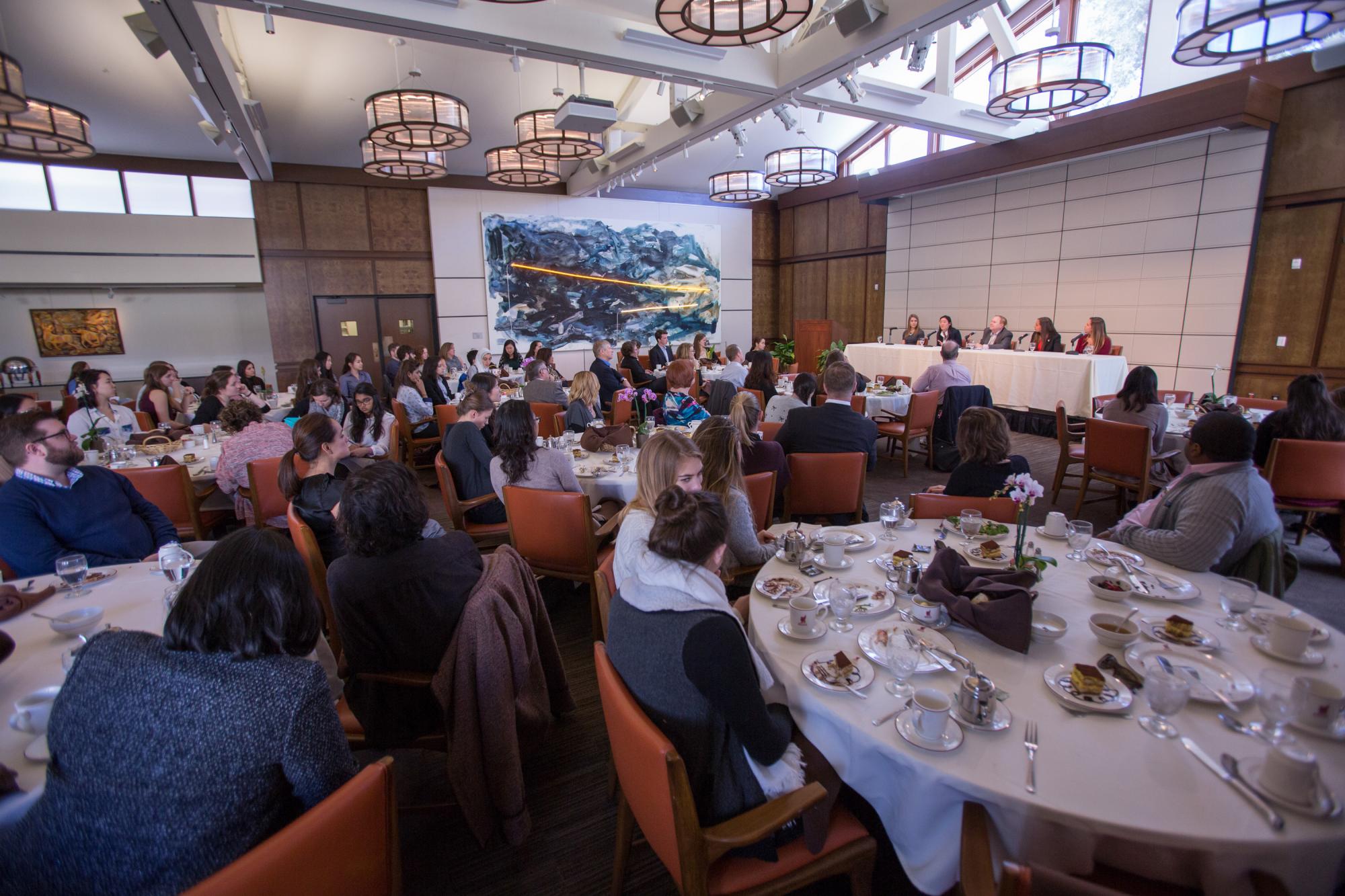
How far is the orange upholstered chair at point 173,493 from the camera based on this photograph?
3711 mm

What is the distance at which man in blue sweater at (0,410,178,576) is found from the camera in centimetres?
260

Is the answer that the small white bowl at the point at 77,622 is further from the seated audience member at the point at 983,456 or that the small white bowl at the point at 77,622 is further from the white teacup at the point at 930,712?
the seated audience member at the point at 983,456

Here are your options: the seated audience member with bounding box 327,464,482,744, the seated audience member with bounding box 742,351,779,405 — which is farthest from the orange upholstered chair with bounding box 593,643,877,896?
the seated audience member with bounding box 742,351,779,405

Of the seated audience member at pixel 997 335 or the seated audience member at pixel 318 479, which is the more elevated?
the seated audience member at pixel 997 335

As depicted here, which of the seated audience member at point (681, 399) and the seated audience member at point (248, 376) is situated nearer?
the seated audience member at point (681, 399)

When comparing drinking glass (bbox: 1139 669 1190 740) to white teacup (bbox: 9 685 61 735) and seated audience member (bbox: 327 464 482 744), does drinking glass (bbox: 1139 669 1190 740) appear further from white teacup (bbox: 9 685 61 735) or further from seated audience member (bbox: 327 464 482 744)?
white teacup (bbox: 9 685 61 735)

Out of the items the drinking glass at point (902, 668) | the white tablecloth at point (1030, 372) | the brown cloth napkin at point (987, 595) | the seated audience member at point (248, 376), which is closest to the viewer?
the drinking glass at point (902, 668)

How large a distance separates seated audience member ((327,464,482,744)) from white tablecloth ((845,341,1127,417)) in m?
8.74

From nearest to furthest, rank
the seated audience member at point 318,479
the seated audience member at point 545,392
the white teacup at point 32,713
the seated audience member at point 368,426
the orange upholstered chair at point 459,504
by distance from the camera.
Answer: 1. the white teacup at point 32,713
2. the seated audience member at point 318,479
3. the orange upholstered chair at point 459,504
4. the seated audience member at point 368,426
5. the seated audience member at point 545,392

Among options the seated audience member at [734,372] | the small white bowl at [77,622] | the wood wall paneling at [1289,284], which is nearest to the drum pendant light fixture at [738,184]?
the seated audience member at [734,372]

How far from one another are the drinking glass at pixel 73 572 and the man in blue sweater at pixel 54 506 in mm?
401

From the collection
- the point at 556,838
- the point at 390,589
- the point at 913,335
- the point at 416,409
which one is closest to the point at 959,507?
the point at 556,838

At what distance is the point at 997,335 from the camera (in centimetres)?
1002

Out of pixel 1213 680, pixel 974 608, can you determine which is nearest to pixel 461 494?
pixel 974 608
